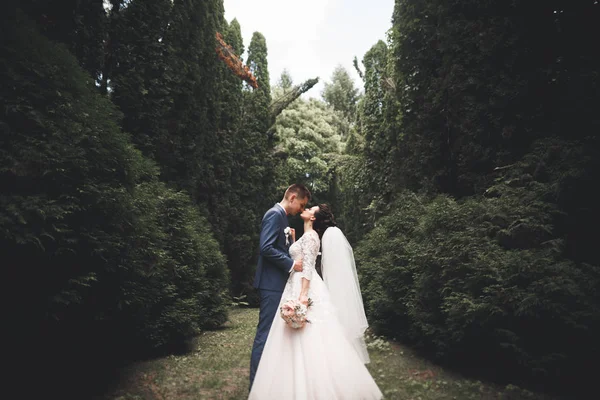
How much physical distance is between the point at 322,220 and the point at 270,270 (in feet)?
4.23

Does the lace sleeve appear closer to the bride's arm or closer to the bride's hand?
the bride's arm

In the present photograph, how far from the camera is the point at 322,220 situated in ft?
18.4

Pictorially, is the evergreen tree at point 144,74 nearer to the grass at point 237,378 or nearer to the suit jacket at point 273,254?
the grass at point 237,378

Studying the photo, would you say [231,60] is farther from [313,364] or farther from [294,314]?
[313,364]

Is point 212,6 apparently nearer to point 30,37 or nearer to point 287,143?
point 30,37

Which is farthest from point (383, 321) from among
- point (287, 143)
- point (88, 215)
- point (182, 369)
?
point (287, 143)

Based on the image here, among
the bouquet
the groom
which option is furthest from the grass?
the bouquet

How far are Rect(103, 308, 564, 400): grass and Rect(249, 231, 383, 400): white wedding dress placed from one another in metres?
1.00

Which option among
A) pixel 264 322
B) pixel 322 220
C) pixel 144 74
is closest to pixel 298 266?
pixel 264 322

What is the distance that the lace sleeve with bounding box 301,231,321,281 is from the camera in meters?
4.47

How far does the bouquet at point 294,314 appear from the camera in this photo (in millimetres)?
4125

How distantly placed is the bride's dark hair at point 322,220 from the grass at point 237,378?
2240mm

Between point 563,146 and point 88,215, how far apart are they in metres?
5.70

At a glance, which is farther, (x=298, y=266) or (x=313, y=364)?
(x=298, y=266)
